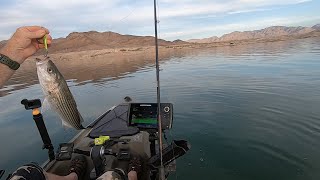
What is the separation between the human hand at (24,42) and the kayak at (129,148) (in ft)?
7.44

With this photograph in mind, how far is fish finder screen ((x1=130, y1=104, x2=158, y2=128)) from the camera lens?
5957 millimetres

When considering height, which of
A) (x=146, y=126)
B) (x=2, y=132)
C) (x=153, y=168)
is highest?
(x=146, y=126)

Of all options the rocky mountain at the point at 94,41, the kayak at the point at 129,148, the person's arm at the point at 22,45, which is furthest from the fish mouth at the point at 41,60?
the rocky mountain at the point at 94,41

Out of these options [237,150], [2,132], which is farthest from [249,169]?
[2,132]

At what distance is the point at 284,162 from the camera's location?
319 inches

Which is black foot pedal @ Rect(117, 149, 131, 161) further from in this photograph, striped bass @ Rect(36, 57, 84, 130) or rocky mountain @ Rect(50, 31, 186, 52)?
rocky mountain @ Rect(50, 31, 186, 52)

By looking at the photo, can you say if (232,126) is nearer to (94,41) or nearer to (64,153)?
(64,153)

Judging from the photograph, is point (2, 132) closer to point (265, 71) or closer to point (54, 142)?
point (54, 142)

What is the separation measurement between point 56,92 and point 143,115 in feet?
7.74

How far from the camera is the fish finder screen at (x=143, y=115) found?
596 cm

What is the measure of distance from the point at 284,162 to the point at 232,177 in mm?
1667

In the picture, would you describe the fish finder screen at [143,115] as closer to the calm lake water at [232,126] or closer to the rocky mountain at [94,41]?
the calm lake water at [232,126]

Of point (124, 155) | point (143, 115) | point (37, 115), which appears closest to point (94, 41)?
point (37, 115)

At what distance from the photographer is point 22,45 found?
3689mm
